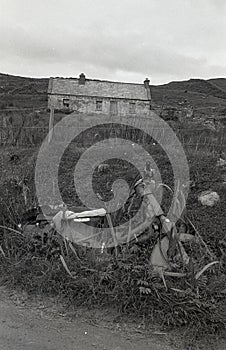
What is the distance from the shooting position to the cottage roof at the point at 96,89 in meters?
42.2

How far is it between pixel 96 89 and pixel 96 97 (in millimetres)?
1545

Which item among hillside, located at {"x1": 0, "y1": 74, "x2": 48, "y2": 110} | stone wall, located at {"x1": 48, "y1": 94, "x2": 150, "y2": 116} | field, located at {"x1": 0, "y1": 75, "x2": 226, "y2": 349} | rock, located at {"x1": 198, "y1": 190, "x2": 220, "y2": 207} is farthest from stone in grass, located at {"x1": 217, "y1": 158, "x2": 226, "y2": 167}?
stone wall, located at {"x1": 48, "y1": 94, "x2": 150, "y2": 116}

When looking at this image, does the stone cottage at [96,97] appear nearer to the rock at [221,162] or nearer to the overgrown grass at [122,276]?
the rock at [221,162]

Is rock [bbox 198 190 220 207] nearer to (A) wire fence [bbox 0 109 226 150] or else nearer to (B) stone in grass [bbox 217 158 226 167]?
(B) stone in grass [bbox 217 158 226 167]

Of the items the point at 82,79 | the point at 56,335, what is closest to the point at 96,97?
the point at 82,79

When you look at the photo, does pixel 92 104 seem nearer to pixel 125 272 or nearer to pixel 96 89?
pixel 96 89

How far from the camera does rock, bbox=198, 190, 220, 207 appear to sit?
5.76m

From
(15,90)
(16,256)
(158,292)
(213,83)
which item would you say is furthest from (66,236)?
(213,83)

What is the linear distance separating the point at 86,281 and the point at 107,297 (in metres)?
0.26

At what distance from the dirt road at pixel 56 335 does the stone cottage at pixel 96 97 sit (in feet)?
127

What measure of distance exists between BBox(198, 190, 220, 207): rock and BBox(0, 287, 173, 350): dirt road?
2965 mm

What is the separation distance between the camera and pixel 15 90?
53.4 meters

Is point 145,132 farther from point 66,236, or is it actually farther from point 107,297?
point 107,297

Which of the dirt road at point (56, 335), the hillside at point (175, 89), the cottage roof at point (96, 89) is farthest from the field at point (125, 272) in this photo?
the hillside at point (175, 89)
